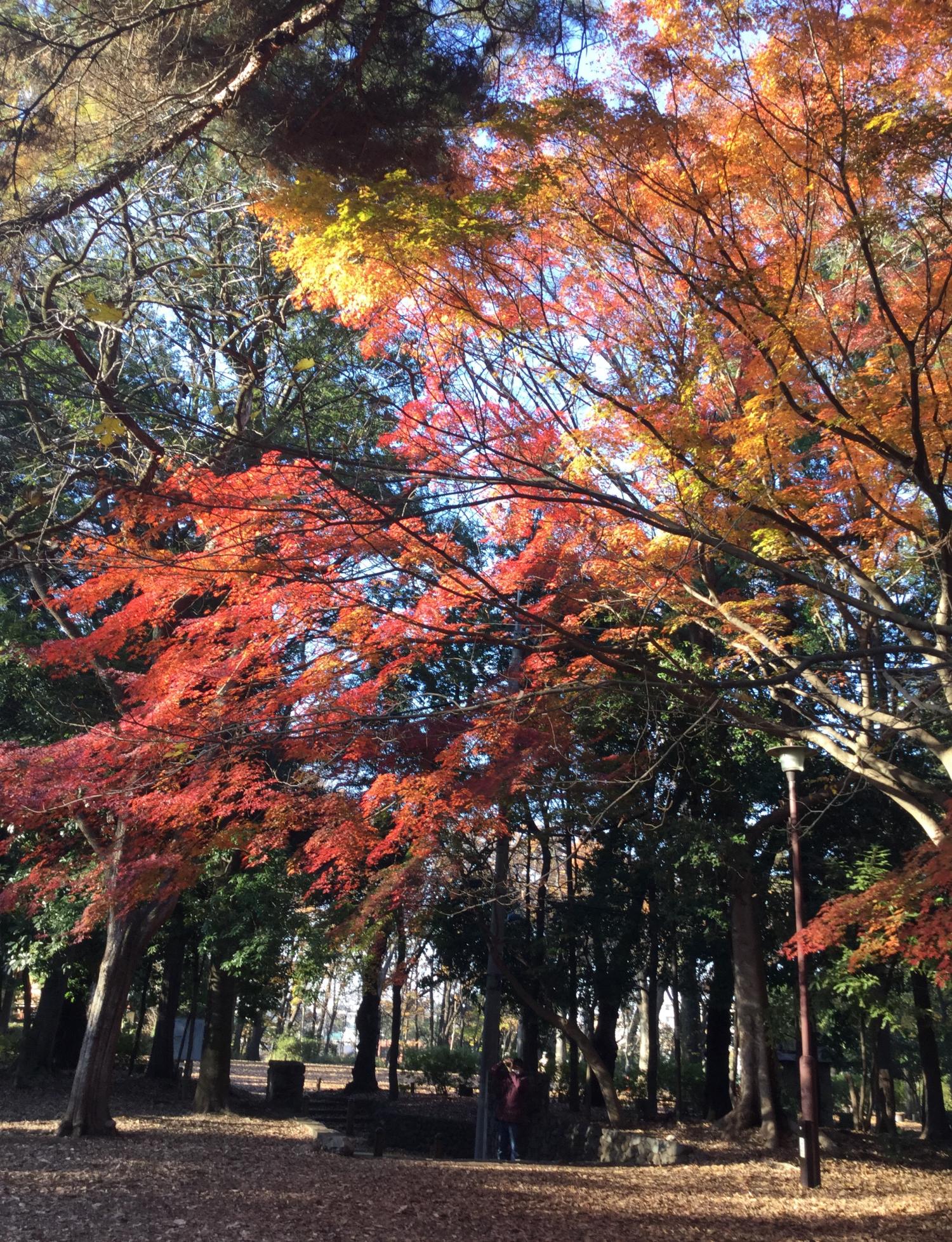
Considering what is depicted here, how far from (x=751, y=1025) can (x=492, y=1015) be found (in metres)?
4.07

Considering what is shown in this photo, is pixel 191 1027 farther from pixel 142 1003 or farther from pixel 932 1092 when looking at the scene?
pixel 932 1092

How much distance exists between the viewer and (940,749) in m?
7.28

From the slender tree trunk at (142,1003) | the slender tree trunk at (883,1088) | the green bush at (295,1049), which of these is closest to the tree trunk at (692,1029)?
the slender tree trunk at (883,1088)

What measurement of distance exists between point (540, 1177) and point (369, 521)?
8022 mm

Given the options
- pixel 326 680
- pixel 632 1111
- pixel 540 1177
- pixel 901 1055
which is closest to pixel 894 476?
pixel 326 680

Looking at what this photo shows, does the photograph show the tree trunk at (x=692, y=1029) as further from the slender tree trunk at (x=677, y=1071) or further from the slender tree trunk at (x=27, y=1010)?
the slender tree trunk at (x=27, y=1010)

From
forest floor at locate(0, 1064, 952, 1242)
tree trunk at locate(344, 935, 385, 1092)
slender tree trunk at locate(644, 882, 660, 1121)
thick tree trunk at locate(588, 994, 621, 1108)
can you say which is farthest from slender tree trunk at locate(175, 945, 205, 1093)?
slender tree trunk at locate(644, 882, 660, 1121)

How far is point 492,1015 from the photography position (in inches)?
495

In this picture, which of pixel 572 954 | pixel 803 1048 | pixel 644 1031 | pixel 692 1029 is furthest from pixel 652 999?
pixel 644 1031

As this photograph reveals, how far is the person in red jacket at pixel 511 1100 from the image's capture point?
454 inches

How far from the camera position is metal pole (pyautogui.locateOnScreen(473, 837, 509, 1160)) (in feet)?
40.7

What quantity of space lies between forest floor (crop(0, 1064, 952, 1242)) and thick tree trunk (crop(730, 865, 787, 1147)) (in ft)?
3.97

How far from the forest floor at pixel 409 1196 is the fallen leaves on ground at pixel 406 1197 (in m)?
0.02

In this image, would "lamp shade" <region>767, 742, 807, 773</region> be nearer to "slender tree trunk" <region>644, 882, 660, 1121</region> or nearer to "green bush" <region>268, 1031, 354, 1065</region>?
"slender tree trunk" <region>644, 882, 660, 1121</region>
